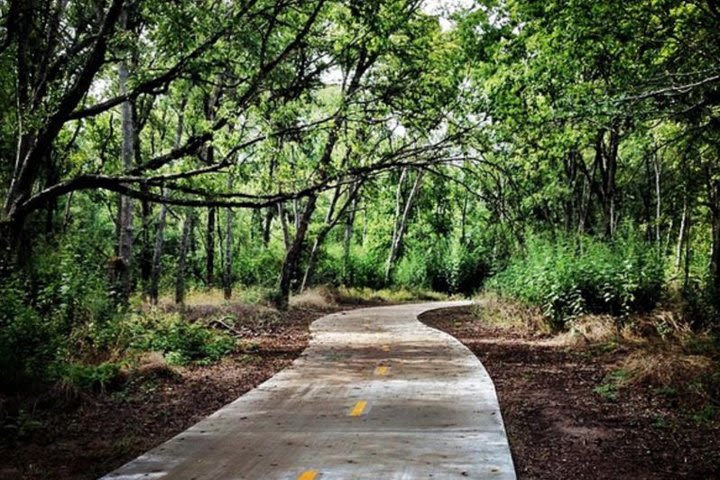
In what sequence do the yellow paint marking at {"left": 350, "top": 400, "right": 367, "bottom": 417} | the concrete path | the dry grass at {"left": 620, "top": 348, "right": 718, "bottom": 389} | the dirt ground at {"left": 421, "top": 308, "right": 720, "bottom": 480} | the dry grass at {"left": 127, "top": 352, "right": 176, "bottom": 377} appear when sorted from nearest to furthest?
the concrete path
the dirt ground at {"left": 421, "top": 308, "right": 720, "bottom": 480}
the yellow paint marking at {"left": 350, "top": 400, "right": 367, "bottom": 417}
the dry grass at {"left": 620, "top": 348, "right": 718, "bottom": 389}
the dry grass at {"left": 127, "top": 352, "right": 176, "bottom": 377}

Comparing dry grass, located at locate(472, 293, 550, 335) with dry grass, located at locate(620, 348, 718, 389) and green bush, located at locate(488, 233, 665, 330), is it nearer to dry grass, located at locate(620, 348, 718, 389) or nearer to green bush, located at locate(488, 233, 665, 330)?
green bush, located at locate(488, 233, 665, 330)

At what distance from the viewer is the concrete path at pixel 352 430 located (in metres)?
5.24

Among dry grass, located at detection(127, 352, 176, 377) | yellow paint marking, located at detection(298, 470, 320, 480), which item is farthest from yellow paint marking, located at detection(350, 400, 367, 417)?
dry grass, located at detection(127, 352, 176, 377)

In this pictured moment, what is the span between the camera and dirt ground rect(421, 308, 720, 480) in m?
5.37

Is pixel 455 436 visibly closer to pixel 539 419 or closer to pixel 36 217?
pixel 539 419

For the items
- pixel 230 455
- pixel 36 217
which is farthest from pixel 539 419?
pixel 36 217

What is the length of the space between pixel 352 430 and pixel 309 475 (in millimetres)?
1481

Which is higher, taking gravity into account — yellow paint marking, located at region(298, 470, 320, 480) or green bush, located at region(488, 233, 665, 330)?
green bush, located at region(488, 233, 665, 330)

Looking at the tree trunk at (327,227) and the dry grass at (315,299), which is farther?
the tree trunk at (327,227)

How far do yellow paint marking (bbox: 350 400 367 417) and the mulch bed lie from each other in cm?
177

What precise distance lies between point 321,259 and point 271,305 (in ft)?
39.8

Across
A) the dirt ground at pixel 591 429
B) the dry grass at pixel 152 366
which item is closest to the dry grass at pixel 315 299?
the dry grass at pixel 152 366

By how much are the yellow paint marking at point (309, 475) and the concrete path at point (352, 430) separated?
0.05 ft

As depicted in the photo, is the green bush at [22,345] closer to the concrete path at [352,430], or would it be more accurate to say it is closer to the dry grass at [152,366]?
the dry grass at [152,366]
